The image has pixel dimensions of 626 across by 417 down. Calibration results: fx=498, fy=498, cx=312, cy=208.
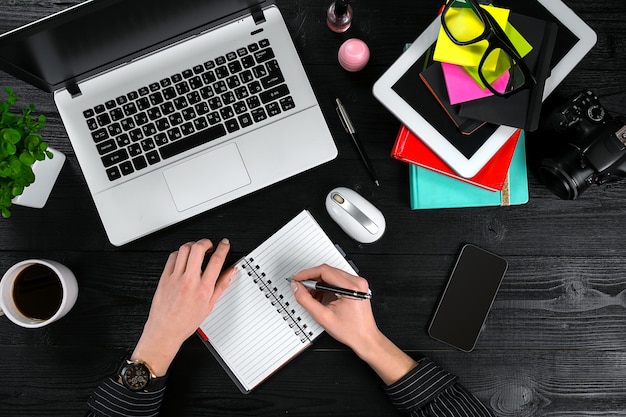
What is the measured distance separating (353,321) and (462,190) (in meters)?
0.33

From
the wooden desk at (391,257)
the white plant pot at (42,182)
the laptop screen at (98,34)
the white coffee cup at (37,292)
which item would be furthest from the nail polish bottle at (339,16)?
the white coffee cup at (37,292)

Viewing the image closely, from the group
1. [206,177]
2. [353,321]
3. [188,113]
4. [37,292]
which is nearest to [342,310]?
[353,321]

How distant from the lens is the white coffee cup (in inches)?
35.0

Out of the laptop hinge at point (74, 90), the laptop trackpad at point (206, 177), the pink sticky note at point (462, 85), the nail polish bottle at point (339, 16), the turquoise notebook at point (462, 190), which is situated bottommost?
the turquoise notebook at point (462, 190)

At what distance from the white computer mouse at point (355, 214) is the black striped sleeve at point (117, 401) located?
460 millimetres

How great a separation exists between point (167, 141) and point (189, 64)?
5.8 inches

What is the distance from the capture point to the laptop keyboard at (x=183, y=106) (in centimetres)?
92

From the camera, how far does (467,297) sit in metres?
0.98

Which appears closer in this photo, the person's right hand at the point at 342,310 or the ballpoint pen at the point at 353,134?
the person's right hand at the point at 342,310

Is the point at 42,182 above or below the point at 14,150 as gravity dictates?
below

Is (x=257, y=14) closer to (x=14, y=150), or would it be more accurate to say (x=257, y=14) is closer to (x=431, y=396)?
(x=14, y=150)

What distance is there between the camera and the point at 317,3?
99 cm

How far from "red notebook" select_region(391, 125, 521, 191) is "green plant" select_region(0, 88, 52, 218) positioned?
61 cm

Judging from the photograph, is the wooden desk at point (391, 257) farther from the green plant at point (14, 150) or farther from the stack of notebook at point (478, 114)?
the green plant at point (14, 150)
